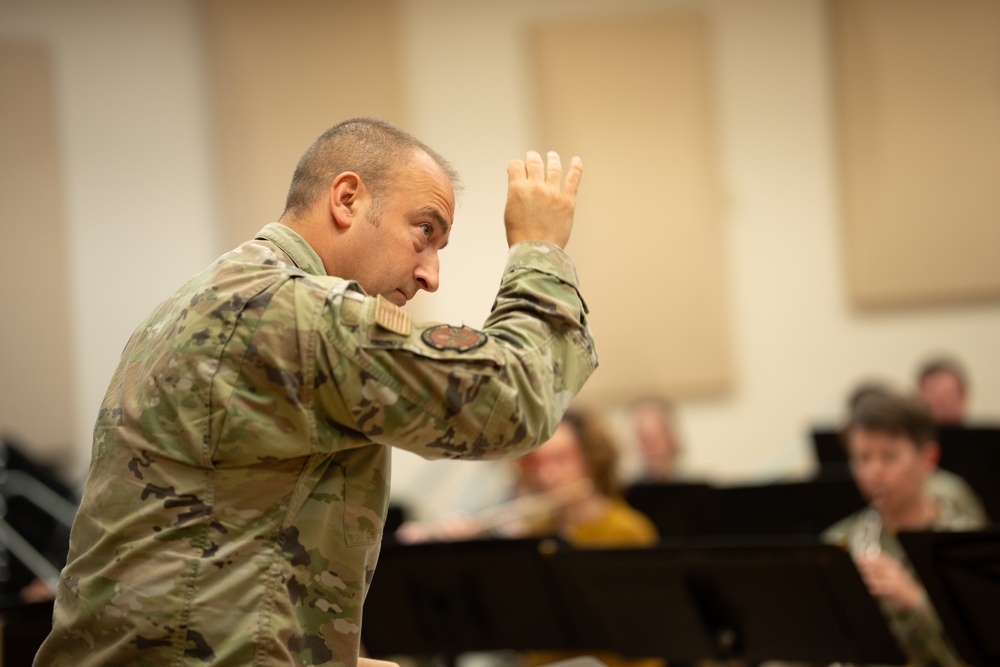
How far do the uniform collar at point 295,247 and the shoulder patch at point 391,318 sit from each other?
202 mm

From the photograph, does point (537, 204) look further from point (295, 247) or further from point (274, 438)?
point (274, 438)

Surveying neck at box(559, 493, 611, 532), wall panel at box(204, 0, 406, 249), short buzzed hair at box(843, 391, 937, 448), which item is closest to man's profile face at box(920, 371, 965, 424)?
neck at box(559, 493, 611, 532)

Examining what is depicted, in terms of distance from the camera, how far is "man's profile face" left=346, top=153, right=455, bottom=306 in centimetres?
153

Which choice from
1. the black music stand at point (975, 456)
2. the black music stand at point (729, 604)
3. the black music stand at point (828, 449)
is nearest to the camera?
the black music stand at point (729, 604)

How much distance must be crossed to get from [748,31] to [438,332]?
6.06 meters

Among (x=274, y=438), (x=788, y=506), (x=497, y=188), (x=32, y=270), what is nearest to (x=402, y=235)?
(x=274, y=438)

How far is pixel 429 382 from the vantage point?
1.33m

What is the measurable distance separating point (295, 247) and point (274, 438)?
0.99 feet

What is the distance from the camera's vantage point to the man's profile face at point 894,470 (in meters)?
3.49

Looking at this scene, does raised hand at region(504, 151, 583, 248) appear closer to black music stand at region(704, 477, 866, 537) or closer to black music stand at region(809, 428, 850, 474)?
black music stand at region(704, 477, 866, 537)

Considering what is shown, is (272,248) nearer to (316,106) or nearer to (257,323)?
(257,323)

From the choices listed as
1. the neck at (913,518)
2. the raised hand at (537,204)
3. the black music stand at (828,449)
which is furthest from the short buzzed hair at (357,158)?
the black music stand at (828,449)

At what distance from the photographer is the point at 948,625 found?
2.67 metres

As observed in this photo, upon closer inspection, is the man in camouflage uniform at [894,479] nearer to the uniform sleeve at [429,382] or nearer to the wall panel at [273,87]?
the uniform sleeve at [429,382]
